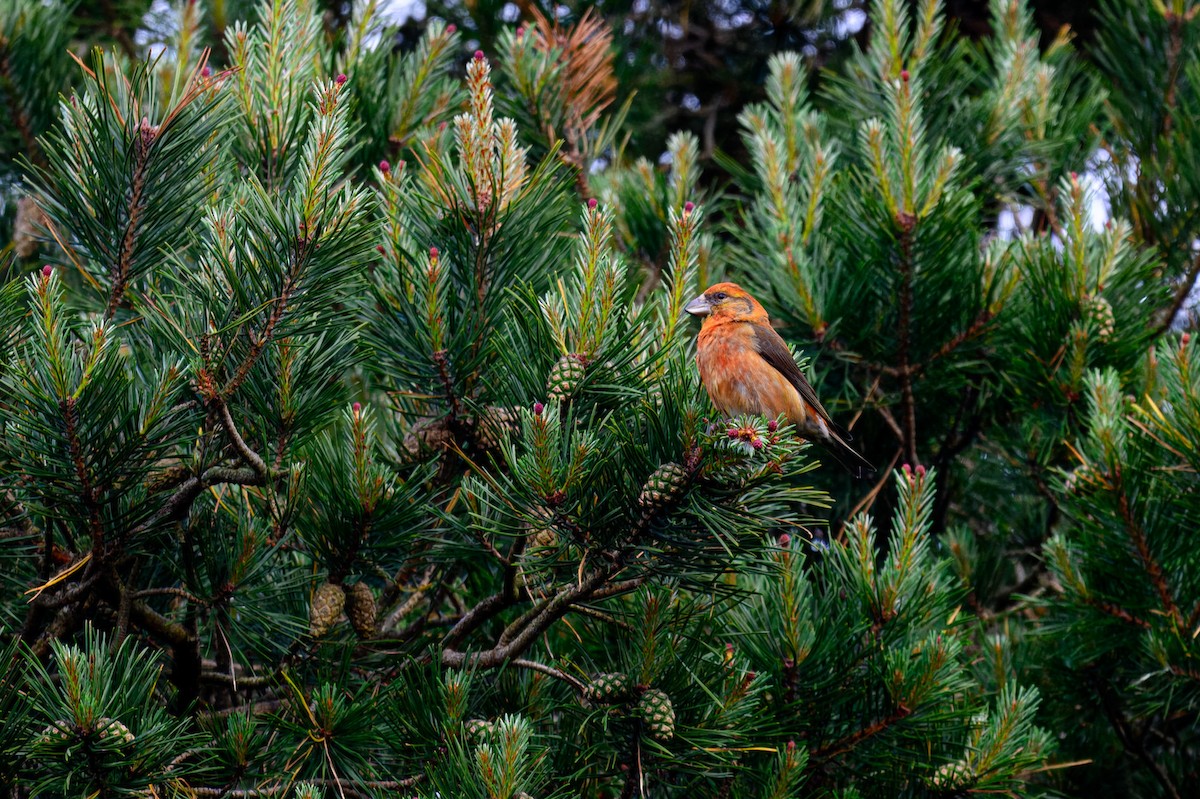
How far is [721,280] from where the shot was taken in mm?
4176

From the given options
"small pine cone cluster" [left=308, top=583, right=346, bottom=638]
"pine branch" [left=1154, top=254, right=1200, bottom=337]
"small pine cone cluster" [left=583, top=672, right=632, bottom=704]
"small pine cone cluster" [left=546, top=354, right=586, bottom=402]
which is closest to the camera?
"small pine cone cluster" [left=546, top=354, right=586, bottom=402]

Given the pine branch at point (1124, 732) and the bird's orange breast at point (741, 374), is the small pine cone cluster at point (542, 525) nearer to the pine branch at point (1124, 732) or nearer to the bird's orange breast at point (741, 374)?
the bird's orange breast at point (741, 374)

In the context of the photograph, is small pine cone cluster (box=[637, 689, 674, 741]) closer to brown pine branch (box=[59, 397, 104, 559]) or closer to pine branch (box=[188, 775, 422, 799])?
pine branch (box=[188, 775, 422, 799])

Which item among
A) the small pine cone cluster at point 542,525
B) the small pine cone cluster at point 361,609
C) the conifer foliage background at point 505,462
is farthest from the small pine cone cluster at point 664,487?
the small pine cone cluster at point 361,609

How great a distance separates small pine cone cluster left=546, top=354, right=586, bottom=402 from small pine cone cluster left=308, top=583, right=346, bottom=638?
2.52 feet

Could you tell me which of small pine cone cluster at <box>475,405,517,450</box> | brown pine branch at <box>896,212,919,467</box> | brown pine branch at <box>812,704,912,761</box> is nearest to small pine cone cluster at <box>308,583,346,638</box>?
small pine cone cluster at <box>475,405,517,450</box>

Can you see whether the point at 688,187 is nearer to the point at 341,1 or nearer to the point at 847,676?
the point at 847,676

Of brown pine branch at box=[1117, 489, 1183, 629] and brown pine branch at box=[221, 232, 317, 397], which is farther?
brown pine branch at box=[1117, 489, 1183, 629]

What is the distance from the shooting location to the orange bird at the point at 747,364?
348 cm

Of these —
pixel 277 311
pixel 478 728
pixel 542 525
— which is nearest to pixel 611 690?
pixel 478 728

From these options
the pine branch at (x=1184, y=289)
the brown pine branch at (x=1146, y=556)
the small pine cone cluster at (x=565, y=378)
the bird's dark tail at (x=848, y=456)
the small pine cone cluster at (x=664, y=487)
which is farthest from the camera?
the pine branch at (x=1184, y=289)

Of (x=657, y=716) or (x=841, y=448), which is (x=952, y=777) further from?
(x=841, y=448)

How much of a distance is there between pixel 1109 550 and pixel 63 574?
265cm

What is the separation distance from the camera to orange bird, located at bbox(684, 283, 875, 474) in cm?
348
